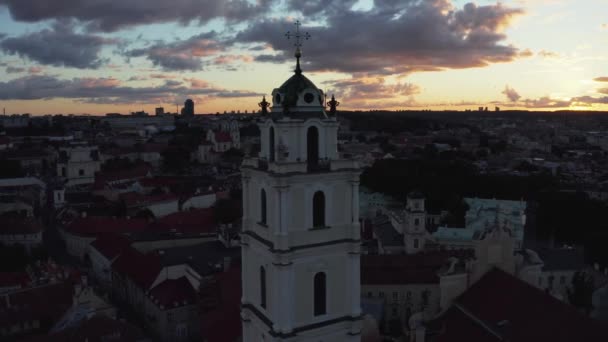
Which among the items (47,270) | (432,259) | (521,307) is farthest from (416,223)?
(47,270)

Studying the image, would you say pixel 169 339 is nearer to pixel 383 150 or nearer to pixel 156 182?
pixel 156 182

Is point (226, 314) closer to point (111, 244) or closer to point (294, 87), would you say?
point (294, 87)

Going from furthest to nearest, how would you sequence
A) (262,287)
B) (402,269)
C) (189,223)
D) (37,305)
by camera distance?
(189,223) → (402,269) → (37,305) → (262,287)

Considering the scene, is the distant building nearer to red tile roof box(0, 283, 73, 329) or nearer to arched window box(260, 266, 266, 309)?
red tile roof box(0, 283, 73, 329)

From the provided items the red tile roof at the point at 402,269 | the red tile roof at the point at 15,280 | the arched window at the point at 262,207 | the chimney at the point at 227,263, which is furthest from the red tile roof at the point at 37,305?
the arched window at the point at 262,207

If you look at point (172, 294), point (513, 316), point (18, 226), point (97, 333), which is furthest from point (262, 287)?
point (18, 226)

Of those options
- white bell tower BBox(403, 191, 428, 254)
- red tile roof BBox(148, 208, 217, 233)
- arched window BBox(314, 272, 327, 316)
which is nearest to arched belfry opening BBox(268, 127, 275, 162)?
arched window BBox(314, 272, 327, 316)
